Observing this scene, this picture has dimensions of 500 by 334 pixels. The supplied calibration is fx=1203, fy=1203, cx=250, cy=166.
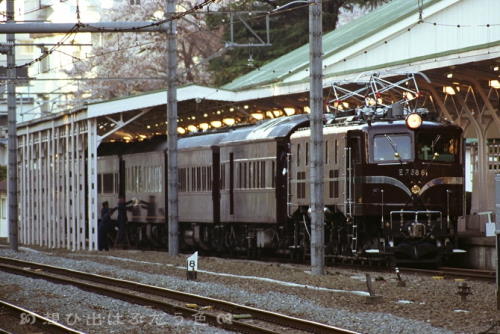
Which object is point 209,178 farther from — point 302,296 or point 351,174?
point 302,296

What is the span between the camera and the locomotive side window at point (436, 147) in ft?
81.1

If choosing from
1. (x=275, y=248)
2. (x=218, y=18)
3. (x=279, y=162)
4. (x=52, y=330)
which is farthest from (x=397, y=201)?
(x=218, y=18)

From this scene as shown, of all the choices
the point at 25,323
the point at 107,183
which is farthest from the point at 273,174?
the point at 107,183

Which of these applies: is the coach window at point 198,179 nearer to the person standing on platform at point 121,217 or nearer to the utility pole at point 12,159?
the person standing on platform at point 121,217

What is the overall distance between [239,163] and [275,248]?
2397 mm

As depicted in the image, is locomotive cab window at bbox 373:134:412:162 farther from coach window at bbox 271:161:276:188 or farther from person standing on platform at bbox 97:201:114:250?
person standing on platform at bbox 97:201:114:250

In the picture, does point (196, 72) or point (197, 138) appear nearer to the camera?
point (197, 138)

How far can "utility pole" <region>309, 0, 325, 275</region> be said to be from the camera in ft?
73.7

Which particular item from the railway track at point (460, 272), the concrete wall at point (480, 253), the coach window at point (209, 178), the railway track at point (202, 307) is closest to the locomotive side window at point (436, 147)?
the concrete wall at point (480, 253)

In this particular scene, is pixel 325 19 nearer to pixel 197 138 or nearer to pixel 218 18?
pixel 218 18

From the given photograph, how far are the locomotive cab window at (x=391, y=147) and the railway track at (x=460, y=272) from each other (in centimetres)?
231

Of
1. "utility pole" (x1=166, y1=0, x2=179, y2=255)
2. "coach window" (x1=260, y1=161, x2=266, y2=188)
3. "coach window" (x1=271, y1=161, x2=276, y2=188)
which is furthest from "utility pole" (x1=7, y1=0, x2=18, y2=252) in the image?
"coach window" (x1=271, y1=161, x2=276, y2=188)

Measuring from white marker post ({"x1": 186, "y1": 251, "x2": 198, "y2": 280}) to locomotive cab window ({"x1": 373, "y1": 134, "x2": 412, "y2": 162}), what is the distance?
4.62 m

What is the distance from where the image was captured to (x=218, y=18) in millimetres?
62844
